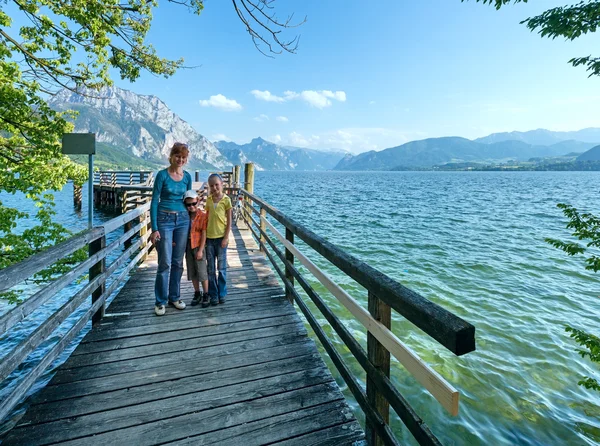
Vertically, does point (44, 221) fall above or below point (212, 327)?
above

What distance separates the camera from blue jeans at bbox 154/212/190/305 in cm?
396

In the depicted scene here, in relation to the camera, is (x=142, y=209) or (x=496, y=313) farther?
(x=496, y=313)

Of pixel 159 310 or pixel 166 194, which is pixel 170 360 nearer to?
pixel 159 310

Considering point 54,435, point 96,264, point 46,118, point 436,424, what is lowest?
point 436,424

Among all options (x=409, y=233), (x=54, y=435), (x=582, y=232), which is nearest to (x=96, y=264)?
(x=54, y=435)

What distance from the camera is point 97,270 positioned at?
3732 millimetres

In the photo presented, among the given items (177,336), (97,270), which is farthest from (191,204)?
(177,336)

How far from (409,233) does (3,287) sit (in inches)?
687

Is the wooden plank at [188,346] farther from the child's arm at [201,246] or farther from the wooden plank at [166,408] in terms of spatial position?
the child's arm at [201,246]

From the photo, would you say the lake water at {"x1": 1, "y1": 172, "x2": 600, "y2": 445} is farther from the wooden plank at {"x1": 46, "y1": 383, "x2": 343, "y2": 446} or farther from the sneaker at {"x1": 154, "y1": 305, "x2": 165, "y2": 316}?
the sneaker at {"x1": 154, "y1": 305, "x2": 165, "y2": 316}

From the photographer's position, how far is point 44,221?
24.9 feet

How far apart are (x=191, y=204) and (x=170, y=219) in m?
0.36

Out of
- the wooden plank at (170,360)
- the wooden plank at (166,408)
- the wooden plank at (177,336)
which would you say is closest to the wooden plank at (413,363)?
the wooden plank at (166,408)

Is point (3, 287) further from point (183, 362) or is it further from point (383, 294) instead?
point (383, 294)
